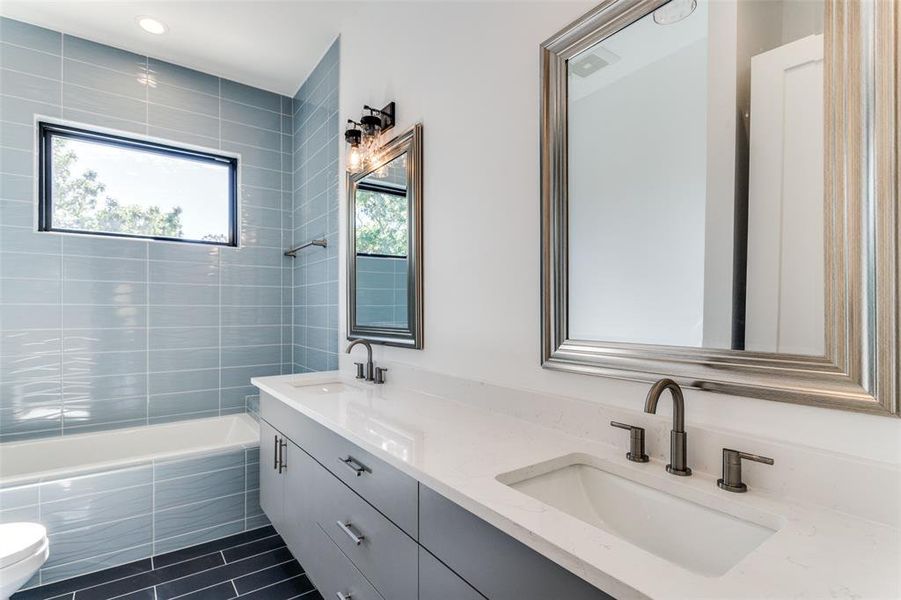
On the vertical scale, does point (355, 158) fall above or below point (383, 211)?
above

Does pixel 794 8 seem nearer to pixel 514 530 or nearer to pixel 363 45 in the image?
pixel 514 530

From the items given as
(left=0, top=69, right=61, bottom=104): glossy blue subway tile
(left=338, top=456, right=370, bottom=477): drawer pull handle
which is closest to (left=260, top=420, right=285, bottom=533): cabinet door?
(left=338, top=456, right=370, bottom=477): drawer pull handle

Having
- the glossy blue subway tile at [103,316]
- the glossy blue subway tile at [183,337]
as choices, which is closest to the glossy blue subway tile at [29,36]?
the glossy blue subway tile at [103,316]

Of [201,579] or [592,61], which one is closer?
[592,61]

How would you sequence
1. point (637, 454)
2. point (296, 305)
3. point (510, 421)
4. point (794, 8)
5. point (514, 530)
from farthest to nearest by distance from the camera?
point (296, 305) < point (510, 421) < point (637, 454) < point (794, 8) < point (514, 530)

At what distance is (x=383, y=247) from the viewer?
7.38 ft

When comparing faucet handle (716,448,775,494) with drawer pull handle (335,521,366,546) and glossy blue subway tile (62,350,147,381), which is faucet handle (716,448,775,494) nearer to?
drawer pull handle (335,521,366,546)

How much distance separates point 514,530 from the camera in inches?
29.4

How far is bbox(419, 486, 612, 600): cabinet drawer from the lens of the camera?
2.26 ft

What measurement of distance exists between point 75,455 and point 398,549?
8.76 feet

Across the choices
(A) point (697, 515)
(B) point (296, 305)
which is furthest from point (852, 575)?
(B) point (296, 305)

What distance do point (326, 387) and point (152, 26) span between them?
94.0 inches

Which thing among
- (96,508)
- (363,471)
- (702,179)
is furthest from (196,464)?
(702,179)

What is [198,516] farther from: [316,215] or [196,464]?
[316,215]
